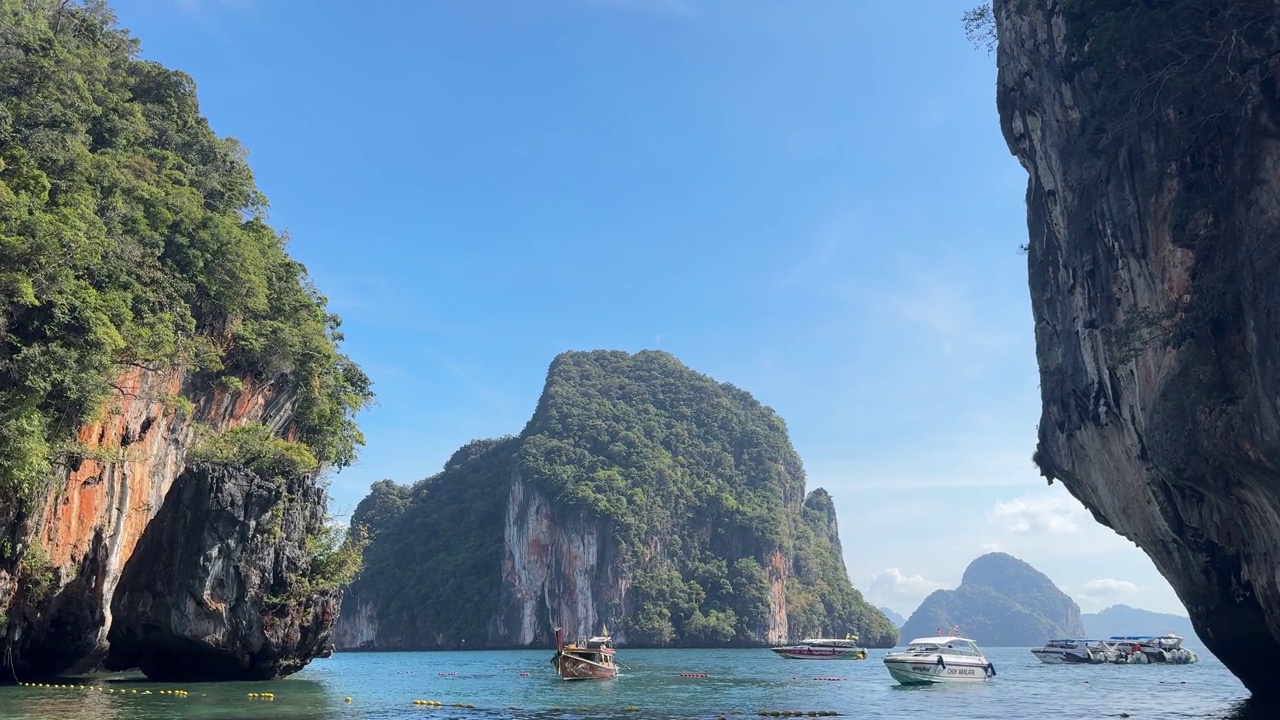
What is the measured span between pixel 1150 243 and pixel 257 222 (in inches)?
1085

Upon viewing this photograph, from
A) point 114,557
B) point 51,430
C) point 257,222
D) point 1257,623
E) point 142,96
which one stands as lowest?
point 1257,623

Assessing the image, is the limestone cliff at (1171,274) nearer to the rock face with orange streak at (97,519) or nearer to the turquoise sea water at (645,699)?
the turquoise sea water at (645,699)

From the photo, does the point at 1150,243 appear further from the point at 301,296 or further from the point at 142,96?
the point at 142,96

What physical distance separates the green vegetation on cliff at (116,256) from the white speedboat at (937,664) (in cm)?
2245

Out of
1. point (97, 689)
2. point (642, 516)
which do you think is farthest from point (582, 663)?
point (642, 516)

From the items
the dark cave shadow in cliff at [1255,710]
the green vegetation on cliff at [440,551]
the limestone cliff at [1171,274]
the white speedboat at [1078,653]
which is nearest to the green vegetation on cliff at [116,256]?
the limestone cliff at [1171,274]

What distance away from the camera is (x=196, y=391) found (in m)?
25.9

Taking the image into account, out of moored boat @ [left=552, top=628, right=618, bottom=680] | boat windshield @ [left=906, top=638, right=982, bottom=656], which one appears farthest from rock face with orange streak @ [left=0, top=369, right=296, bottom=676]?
boat windshield @ [left=906, top=638, right=982, bottom=656]

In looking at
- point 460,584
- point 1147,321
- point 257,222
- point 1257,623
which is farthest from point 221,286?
point 460,584

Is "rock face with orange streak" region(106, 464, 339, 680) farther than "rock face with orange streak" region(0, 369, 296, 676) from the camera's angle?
Yes

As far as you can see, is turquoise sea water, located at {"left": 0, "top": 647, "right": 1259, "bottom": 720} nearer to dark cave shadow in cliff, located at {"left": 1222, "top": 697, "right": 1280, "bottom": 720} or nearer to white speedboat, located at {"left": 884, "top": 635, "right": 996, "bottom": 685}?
dark cave shadow in cliff, located at {"left": 1222, "top": 697, "right": 1280, "bottom": 720}

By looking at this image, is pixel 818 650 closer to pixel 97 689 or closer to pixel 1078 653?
pixel 1078 653

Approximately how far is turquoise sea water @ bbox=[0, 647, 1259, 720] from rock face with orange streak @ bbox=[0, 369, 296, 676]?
5.49 feet

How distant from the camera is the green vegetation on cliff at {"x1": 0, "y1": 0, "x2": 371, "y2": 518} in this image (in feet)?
62.7
